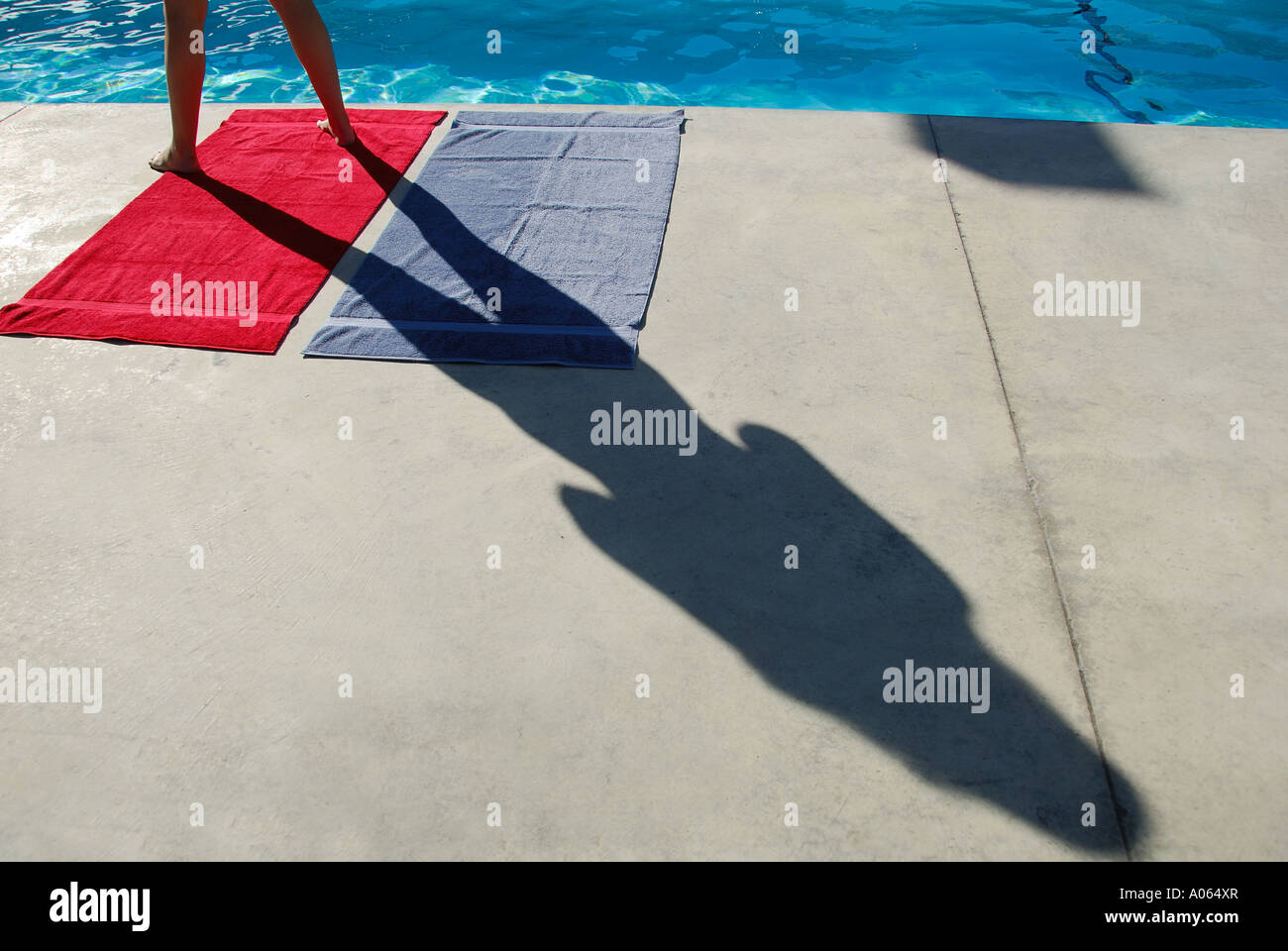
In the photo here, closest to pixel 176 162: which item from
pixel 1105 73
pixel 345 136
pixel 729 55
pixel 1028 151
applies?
pixel 345 136

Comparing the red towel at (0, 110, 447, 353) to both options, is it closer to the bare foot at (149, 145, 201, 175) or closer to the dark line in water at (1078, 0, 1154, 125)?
the bare foot at (149, 145, 201, 175)

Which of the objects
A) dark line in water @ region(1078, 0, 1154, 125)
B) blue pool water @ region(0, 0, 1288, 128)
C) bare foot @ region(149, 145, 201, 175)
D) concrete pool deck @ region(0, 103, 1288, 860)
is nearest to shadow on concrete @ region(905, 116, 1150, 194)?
concrete pool deck @ region(0, 103, 1288, 860)

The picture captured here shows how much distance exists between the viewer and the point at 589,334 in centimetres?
265

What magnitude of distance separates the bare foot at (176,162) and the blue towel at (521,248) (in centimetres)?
82

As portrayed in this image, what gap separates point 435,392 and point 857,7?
182 inches

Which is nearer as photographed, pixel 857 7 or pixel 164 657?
pixel 164 657

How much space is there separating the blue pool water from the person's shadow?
132 inches

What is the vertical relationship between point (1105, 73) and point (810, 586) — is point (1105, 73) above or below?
above

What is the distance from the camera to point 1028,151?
11.4ft

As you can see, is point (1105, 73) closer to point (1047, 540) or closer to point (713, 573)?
point (1047, 540)

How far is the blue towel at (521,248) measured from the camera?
8.70 feet

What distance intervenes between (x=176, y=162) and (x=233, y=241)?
619 mm
